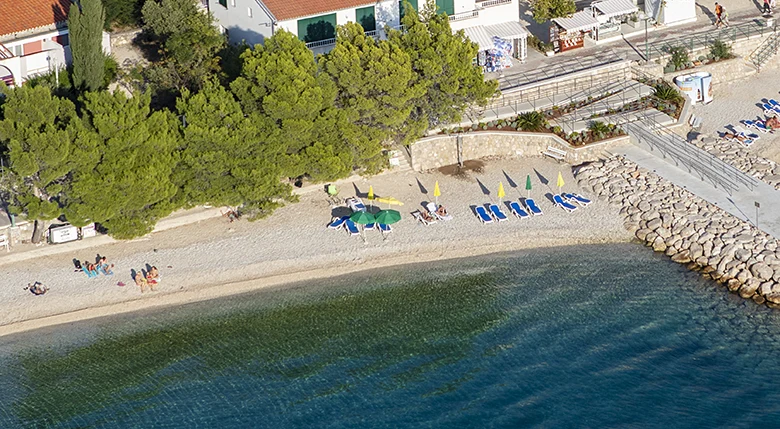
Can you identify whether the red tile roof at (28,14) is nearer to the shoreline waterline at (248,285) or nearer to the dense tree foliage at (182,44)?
the dense tree foliage at (182,44)

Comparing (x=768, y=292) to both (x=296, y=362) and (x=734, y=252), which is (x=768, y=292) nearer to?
(x=734, y=252)

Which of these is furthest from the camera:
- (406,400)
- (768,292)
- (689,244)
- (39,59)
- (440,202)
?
(39,59)

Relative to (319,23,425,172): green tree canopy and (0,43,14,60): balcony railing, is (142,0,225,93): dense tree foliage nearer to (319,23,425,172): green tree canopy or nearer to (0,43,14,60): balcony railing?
(0,43,14,60): balcony railing

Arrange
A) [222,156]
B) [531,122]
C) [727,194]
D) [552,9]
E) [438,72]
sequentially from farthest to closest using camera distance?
[552,9] → [531,122] → [438,72] → [727,194] → [222,156]

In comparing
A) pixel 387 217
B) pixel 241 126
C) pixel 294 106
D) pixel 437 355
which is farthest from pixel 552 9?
pixel 437 355

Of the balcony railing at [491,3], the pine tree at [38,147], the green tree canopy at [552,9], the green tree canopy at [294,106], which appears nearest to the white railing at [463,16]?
the balcony railing at [491,3]

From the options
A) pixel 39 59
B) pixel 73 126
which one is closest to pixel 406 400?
pixel 73 126

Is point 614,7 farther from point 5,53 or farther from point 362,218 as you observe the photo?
point 5,53
